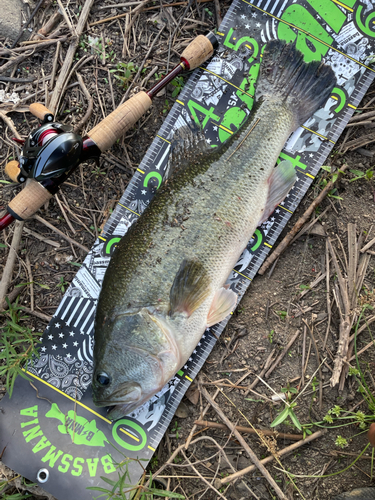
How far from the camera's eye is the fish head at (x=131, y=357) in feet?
9.02

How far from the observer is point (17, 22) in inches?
141

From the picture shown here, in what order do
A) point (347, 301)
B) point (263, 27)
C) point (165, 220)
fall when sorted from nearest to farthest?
1. point (165, 220)
2. point (347, 301)
3. point (263, 27)

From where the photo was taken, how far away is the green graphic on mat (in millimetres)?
3232

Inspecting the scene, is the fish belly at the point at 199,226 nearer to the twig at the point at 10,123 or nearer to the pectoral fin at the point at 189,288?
the pectoral fin at the point at 189,288

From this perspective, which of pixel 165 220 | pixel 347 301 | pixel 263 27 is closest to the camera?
pixel 165 220

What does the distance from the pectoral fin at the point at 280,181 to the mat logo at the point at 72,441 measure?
260 centimetres

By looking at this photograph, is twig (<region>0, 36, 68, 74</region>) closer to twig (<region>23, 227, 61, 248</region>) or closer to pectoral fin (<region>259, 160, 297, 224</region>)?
twig (<region>23, 227, 61, 248</region>)

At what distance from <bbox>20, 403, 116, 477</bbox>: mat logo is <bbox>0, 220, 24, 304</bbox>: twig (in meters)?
1.17

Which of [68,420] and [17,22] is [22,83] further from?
[68,420]

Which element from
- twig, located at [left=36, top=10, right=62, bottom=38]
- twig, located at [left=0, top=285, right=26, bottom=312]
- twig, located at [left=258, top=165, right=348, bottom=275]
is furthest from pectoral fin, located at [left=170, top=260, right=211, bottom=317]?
twig, located at [left=36, top=10, right=62, bottom=38]

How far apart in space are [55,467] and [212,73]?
405 centimetres

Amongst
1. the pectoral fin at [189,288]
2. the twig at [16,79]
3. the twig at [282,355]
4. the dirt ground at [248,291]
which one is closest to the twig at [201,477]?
the dirt ground at [248,291]

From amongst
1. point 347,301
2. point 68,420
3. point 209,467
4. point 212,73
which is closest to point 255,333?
point 347,301

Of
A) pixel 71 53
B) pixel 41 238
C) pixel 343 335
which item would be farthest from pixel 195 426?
pixel 71 53
